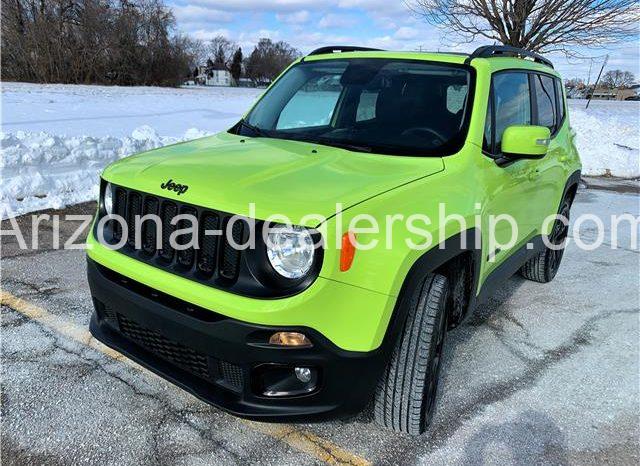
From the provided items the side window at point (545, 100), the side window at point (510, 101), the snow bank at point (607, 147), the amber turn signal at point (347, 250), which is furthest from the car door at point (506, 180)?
the snow bank at point (607, 147)

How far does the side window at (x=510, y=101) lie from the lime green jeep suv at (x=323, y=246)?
22 millimetres

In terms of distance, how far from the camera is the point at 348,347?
7.19 ft

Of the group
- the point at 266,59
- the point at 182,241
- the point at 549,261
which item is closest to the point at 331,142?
the point at 182,241

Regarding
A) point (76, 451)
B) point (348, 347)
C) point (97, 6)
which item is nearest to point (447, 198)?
point (348, 347)

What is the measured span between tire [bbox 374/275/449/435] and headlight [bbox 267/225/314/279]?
559 mm

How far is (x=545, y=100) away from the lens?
4.39m

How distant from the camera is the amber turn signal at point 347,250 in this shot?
2100mm

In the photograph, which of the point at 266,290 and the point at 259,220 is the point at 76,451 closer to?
the point at 266,290

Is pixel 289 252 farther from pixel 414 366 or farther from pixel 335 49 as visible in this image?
pixel 335 49

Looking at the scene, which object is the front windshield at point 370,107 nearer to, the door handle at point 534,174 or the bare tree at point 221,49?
the door handle at point 534,174

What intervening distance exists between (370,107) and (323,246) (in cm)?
167

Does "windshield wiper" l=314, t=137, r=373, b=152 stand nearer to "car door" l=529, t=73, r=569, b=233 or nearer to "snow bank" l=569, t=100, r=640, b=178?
"car door" l=529, t=73, r=569, b=233

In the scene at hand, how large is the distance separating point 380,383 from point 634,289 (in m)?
3.69

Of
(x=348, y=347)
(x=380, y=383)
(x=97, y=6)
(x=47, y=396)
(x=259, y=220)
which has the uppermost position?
(x=97, y=6)
